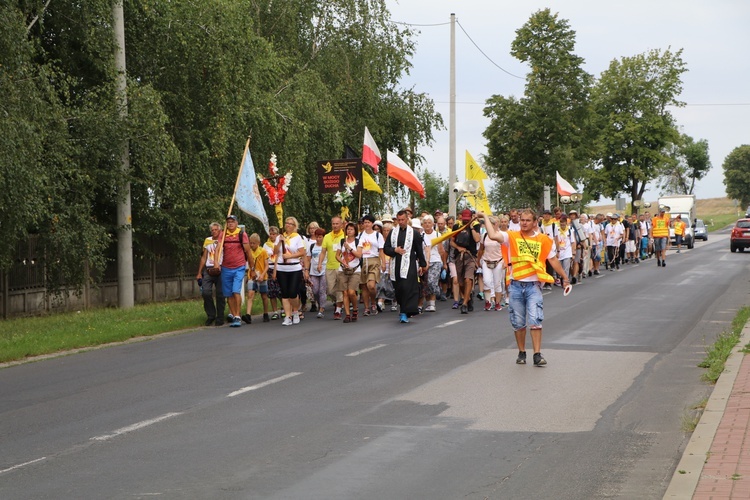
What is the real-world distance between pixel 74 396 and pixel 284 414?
2.48m

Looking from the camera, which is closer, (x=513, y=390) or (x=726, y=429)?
(x=726, y=429)

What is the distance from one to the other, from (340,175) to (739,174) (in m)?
156

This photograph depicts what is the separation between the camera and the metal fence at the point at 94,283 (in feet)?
70.2

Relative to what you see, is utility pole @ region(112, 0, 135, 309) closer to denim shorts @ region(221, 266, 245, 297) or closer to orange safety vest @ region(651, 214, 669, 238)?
denim shorts @ region(221, 266, 245, 297)

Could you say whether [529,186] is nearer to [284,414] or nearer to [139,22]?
[139,22]

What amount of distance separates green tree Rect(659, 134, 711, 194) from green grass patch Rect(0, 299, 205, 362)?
14211 centimetres

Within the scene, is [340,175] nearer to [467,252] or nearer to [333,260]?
[467,252]

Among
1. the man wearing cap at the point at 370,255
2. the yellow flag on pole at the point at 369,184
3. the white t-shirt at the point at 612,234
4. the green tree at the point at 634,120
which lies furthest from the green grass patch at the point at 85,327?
the green tree at the point at 634,120

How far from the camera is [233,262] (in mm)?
19109

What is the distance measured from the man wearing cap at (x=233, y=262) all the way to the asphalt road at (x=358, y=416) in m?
2.16

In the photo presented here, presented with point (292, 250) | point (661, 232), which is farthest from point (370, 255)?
point (661, 232)

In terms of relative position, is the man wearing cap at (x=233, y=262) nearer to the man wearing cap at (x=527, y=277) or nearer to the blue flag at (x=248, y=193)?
the blue flag at (x=248, y=193)

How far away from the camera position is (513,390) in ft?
35.4

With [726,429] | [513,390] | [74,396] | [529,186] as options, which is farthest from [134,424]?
[529,186]
